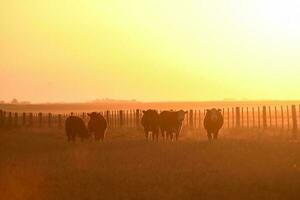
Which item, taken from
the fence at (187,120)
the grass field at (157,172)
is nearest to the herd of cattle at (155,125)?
the fence at (187,120)

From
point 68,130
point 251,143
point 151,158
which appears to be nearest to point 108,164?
point 151,158

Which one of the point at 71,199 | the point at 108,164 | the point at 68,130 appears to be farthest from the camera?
the point at 68,130

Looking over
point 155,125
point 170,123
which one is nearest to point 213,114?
point 170,123

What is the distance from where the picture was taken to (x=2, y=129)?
4038 cm

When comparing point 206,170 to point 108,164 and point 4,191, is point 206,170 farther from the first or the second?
point 4,191

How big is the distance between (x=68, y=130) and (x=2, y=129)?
12.4m

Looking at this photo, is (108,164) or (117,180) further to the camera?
(108,164)

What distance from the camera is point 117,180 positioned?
1494cm

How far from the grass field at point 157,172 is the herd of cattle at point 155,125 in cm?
552

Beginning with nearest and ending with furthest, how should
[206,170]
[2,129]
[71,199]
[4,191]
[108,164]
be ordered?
[71,199] < [4,191] < [206,170] < [108,164] < [2,129]

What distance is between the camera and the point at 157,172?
52.6 feet

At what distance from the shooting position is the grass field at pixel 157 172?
1323 cm

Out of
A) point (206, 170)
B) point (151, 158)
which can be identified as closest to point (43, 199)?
point (206, 170)

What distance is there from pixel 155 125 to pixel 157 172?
1439 centimetres
